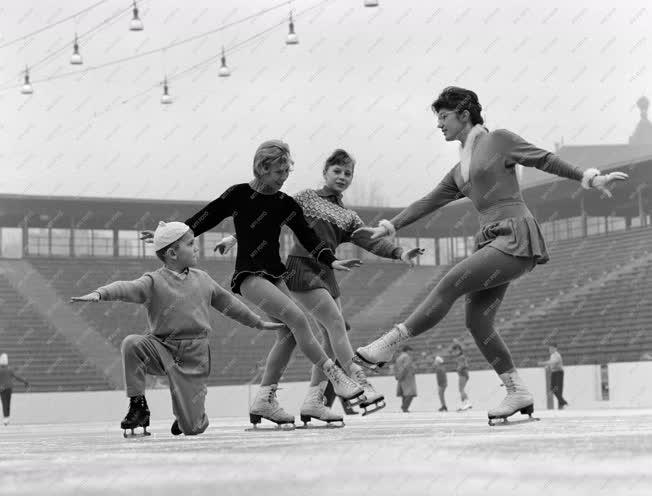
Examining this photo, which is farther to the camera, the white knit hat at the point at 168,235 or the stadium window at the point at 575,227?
the stadium window at the point at 575,227

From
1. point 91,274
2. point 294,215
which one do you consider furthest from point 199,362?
point 91,274

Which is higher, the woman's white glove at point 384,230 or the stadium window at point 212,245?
the stadium window at point 212,245

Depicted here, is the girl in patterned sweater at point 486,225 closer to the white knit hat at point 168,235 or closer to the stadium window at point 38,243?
the white knit hat at point 168,235

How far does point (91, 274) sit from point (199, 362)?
31.5m

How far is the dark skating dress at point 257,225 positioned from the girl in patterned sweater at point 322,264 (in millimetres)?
170

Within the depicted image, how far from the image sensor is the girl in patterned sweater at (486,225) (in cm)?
481

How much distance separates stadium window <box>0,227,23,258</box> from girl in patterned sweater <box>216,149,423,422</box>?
→ 108 ft

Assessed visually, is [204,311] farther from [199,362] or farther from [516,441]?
[516,441]

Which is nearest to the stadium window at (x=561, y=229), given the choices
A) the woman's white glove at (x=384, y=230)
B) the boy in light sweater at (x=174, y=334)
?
the woman's white glove at (x=384, y=230)

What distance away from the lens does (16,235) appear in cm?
3856

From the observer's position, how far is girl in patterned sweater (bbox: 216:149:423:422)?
573cm

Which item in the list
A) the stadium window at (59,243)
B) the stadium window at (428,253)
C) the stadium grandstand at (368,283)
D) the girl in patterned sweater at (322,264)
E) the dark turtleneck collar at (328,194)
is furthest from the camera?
the stadium window at (428,253)

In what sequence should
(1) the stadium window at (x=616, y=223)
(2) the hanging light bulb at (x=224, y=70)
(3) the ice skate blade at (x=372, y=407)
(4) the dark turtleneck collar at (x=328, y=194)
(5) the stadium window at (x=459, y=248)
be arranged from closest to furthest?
(3) the ice skate blade at (x=372, y=407), (4) the dark turtleneck collar at (x=328, y=194), (2) the hanging light bulb at (x=224, y=70), (1) the stadium window at (x=616, y=223), (5) the stadium window at (x=459, y=248)

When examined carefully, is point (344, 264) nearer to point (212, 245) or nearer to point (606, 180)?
point (606, 180)
